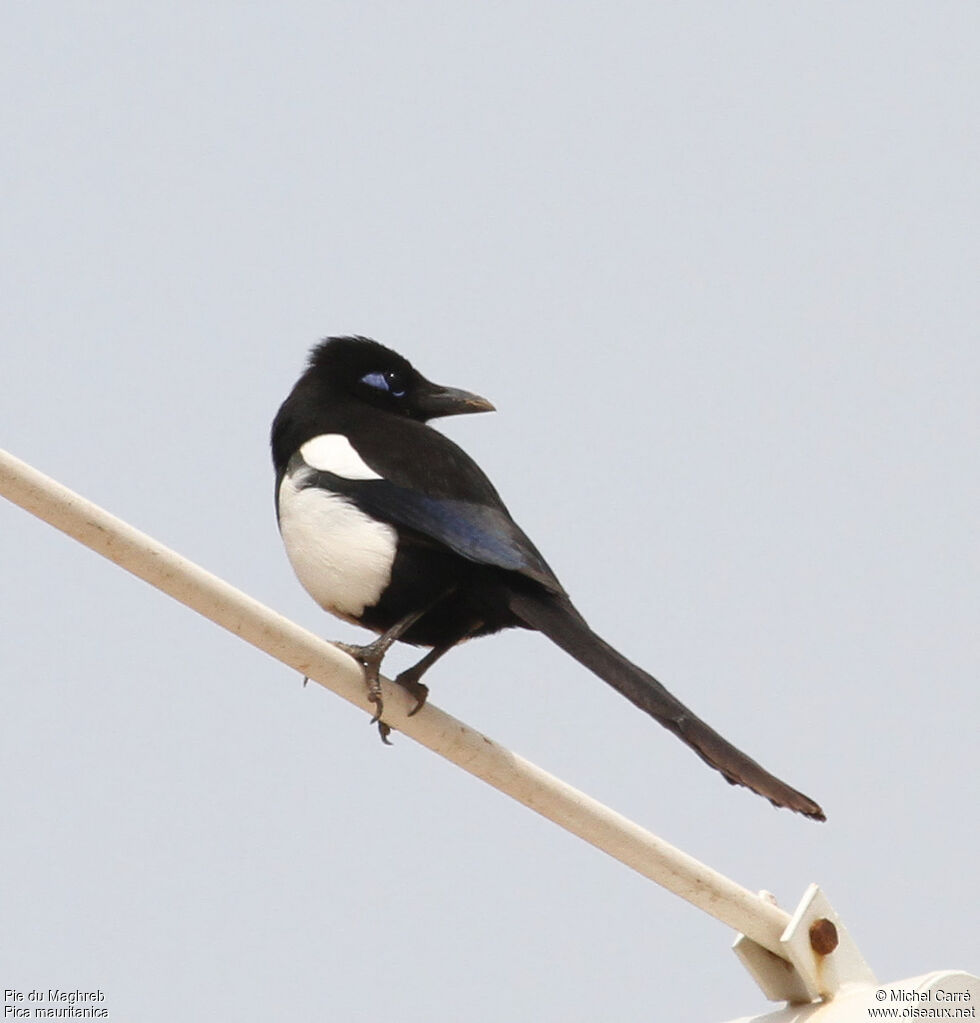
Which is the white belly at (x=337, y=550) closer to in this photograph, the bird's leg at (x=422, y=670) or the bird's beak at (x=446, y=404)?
the bird's leg at (x=422, y=670)

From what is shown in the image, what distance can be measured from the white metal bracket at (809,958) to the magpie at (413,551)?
1.74ft

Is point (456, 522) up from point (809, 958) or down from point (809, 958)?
up

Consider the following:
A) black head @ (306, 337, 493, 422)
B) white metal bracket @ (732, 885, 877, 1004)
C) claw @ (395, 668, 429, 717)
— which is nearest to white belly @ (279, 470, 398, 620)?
claw @ (395, 668, 429, 717)

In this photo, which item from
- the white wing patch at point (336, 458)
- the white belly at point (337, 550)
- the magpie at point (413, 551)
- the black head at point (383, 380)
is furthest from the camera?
the black head at point (383, 380)

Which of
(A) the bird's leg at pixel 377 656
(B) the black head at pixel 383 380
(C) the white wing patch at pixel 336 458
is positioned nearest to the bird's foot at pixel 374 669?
(A) the bird's leg at pixel 377 656

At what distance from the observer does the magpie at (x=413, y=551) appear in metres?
4.03

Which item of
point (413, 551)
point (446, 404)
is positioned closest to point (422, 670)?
point (413, 551)

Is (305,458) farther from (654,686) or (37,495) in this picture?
(37,495)

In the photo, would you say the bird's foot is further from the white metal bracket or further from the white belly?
the white metal bracket

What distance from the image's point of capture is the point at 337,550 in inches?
166

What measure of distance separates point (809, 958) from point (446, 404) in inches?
85.3

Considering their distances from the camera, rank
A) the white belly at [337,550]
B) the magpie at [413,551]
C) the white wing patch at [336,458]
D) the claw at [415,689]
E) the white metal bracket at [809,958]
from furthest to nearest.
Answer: the white wing patch at [336,458], the white belly at [337,550], the magpie at [413,551], the claw at [415,689], the white metal bracket at [809,958]

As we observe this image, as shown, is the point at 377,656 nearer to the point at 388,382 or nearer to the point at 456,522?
the point at 456,522

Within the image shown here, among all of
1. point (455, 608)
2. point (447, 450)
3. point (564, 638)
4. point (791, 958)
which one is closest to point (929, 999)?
point (791, 958)
